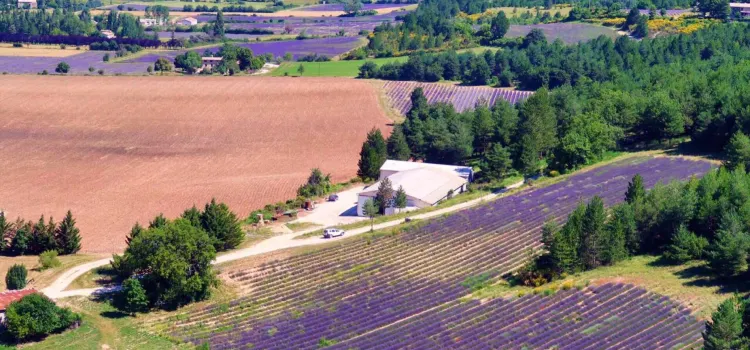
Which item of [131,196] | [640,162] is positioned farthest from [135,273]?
[640,162]

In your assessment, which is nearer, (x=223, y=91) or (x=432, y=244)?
(x=432, y=244)

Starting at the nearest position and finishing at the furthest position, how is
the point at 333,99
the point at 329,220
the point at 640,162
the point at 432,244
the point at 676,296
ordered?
Result: the point at 676,296, the point at 432,244, the point at 329,220, the point at 640,162, the point at 333,99

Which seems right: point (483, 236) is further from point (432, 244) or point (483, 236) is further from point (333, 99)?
point (333, 99)

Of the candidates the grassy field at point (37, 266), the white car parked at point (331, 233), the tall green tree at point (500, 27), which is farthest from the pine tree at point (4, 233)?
the tall green tree at point (500, 27)

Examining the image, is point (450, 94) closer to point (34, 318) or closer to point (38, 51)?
point (38, 51)

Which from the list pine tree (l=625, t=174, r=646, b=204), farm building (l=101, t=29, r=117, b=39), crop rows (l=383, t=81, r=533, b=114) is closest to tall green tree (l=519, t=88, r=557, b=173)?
pine tree (l=625, t=174, r=646, b=204)

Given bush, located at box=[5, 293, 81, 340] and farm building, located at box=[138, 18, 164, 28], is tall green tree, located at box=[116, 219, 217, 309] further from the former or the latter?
farm building, located at box=[138, 18, 164, 28]

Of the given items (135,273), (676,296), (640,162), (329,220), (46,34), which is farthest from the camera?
(46,34)
